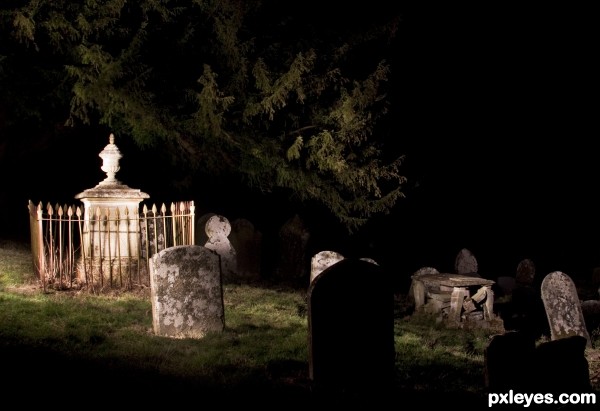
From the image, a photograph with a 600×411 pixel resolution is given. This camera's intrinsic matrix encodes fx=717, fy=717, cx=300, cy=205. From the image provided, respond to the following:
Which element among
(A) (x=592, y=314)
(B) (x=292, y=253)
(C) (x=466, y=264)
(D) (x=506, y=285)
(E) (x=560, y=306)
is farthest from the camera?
(B) (x=292, y=253)

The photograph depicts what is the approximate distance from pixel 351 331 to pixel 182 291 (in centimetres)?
279

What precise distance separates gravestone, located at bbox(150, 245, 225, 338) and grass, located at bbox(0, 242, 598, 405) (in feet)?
0.78

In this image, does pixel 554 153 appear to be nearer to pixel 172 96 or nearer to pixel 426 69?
pixel 426 69

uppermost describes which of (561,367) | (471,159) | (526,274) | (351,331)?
(471,159)

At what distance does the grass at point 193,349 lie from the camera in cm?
681

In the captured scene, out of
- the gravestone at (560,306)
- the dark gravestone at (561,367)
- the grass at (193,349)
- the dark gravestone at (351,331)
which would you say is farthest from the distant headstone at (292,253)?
the dark gravestone at (561,367)

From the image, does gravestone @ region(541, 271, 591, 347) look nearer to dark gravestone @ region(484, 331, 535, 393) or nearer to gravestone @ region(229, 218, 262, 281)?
dark gravestone @ region(484, 331, 535, 393)

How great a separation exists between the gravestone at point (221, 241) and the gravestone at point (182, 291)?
234 inches

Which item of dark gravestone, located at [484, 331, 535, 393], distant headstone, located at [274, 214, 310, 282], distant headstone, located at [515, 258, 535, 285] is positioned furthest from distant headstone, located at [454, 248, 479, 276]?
dark gravestone, located at [484, 331, 535, 393]

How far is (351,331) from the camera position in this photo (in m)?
6.77

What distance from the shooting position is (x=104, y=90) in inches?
570

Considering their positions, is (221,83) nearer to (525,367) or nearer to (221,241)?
(221,241)

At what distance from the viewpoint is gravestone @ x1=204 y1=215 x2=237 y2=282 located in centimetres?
1492

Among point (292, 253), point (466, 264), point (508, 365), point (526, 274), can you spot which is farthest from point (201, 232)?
point (508, 365)
